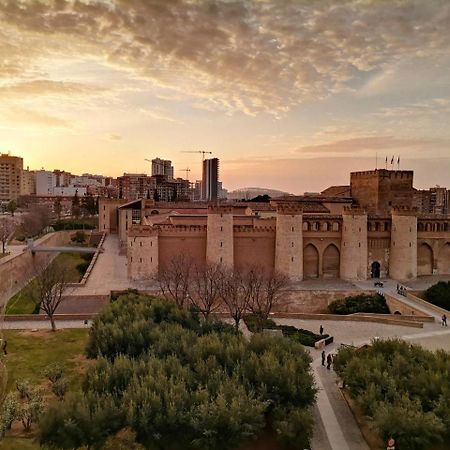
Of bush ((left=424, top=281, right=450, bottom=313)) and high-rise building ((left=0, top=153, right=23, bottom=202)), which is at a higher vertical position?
high-rise building ((left=0, top=153, right=23, bottom=202))

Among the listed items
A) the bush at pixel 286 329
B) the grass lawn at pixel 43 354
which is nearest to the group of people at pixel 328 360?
the bush at pixel 286 329

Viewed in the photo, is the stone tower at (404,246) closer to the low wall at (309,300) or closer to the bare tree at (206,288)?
the low wall at (309,300)

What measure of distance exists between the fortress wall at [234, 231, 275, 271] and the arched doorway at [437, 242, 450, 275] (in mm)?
11951

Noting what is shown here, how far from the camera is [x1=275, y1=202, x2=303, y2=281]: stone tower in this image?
29484mm

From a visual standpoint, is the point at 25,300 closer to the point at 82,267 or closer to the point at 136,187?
the point at 82,267

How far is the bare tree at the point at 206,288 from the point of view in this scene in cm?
2228

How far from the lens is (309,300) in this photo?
2700 cm

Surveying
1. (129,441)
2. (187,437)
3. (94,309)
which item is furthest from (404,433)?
(94,309)

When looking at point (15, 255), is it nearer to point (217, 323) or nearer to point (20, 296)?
point (20, 296)

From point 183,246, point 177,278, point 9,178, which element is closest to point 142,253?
point 183,246

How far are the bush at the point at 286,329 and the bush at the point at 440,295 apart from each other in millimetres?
9257

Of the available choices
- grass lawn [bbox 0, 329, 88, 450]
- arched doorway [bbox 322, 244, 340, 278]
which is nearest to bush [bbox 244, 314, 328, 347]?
grass lawn [bbox 0, 329, 88, 450]

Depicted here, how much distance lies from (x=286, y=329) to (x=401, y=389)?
28.3 ft

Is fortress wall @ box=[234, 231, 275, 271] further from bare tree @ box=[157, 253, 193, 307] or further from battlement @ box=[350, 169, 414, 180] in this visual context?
battlement @ box=[350, 169, 414, 180]
